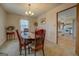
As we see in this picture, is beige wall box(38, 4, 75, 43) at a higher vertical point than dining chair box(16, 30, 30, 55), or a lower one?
higher

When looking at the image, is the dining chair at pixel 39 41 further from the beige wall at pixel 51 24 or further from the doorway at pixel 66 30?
the doorway at pixel 66 30

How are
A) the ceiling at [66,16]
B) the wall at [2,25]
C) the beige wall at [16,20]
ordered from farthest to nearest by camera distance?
the ceiling at [66,16] → the beige wall at [16,20] → the wall at [2,25]

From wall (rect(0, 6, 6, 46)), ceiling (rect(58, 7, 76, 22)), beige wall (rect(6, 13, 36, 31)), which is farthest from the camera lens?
ceiling (rect(58, 7, 76, 22))

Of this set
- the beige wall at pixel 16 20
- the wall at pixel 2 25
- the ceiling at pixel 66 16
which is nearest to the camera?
the wall at pixel 2 25

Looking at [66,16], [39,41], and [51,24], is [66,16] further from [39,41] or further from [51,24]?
[39,41]

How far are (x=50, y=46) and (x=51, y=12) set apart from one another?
1.98 feet

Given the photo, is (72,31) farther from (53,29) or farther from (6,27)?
(6,27)

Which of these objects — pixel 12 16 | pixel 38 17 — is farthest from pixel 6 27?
pixel 38 17

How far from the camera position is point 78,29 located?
197cm

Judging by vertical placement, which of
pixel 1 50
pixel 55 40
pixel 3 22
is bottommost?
pixel 1 50

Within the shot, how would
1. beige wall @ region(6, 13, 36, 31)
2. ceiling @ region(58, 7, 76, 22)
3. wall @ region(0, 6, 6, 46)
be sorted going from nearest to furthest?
wall @ region(0, 6, 6, 46), beige wall @ region(6, 13, 36, 31), ceiling @ region(58, 7, 76, 22)

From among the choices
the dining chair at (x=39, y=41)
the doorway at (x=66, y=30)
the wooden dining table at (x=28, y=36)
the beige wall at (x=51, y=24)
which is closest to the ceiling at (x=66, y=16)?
the doorway at (x=66, y=30)

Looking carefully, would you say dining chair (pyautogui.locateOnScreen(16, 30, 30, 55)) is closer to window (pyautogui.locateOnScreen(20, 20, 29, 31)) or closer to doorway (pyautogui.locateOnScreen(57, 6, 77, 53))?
window (pyautogui.locateOnScreen(20, 20, 29, 31))

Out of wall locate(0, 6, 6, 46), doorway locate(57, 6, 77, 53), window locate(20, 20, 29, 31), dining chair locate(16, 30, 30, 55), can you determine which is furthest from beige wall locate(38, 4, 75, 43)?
wall locate(0, 6, 6, 46)
